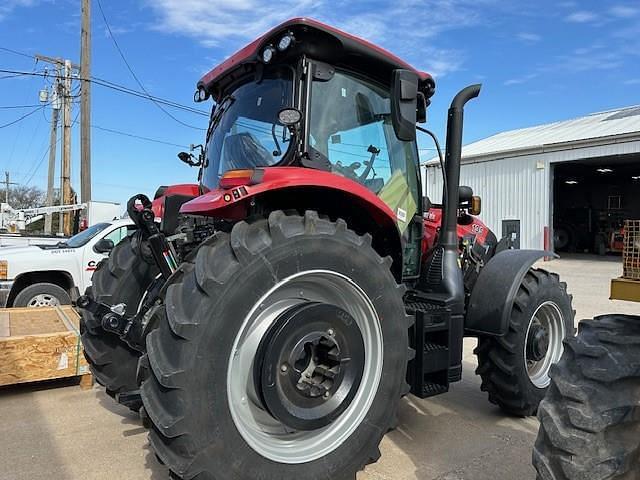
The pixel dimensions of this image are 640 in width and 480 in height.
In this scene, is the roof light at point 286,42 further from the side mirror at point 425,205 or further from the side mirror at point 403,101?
the side mirror at point 425,205

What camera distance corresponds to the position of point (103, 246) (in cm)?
706

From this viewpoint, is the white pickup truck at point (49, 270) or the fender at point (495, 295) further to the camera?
the white pickup truck at point (49, 270)

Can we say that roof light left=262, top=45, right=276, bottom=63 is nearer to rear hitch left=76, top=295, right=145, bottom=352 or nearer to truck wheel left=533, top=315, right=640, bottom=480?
rear hitch left=76, top=295, right=145, bottom=352

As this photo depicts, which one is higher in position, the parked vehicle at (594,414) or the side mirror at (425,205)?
the side mirror at (425,205)

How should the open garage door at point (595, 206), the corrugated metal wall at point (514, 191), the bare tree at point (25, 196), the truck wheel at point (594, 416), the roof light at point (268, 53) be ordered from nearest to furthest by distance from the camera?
the truck wheel at point (594, 416) → the roof light at point (268, 53) → the corrugated metal wall at point (514, 191) → the open garage door at point (595, 206) → the bare tree at point (25, 196)

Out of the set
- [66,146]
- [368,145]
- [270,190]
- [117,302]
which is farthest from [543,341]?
[66,146]

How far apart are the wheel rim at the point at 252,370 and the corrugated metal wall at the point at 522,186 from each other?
15.1 m

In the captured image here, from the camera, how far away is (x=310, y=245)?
8.32 feet

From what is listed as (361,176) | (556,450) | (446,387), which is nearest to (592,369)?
(556,450)

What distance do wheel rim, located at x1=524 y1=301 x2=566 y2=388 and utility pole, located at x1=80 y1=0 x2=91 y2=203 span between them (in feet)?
47.7

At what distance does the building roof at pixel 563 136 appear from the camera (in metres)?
18.0

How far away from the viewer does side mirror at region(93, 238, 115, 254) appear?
6840 mm

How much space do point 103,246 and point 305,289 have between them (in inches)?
203

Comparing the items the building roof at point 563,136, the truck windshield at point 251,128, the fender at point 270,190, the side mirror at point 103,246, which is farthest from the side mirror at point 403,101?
the building roof at point 563,136
